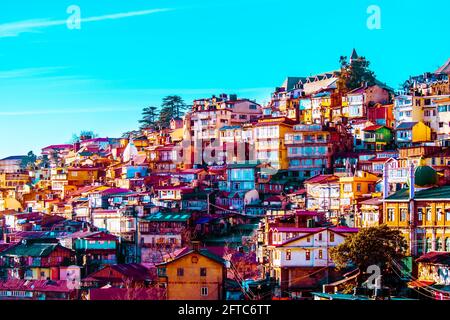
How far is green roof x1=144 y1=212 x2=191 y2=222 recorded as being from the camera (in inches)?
1351

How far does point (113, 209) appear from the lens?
38688 millimetres

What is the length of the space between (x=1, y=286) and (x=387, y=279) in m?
13.9

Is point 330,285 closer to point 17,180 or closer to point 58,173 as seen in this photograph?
point 58,173

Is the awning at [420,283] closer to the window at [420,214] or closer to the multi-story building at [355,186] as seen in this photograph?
the window at [420,214]

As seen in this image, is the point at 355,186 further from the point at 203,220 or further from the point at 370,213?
the point at 370,213

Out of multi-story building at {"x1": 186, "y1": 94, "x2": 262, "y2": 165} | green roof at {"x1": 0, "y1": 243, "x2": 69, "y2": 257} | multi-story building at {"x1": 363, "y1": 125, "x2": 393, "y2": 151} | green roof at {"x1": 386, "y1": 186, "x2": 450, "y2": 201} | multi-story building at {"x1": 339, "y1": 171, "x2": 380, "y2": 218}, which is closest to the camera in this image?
green roof at {"x1": 386, "y1": 186, "x2": 450, "y2": 201}

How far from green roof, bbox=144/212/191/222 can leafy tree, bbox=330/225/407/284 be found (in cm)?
1178

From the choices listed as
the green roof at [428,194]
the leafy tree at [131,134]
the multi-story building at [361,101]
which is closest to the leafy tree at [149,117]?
the leafy tree at [131,134]

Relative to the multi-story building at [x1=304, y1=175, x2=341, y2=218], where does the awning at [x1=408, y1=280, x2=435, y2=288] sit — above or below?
below

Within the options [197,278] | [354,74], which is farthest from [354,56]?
[197,278]

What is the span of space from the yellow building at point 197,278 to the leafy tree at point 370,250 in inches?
130

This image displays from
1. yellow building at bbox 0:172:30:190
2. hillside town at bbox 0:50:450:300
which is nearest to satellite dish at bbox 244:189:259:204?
hillside town at bbox 0:50:450:300

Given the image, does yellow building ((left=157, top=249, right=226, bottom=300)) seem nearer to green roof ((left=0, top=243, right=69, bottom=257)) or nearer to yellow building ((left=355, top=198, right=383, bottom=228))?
yellow building ((left=355, top=198, right=383, bottom=228))
